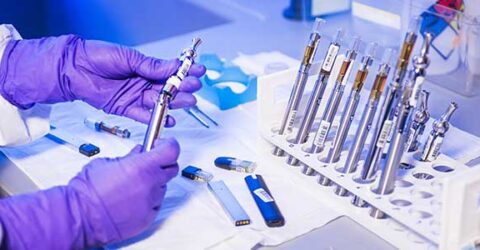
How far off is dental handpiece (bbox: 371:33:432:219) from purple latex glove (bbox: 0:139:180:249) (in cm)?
27

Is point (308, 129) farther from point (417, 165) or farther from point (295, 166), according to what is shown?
point (417, 165)

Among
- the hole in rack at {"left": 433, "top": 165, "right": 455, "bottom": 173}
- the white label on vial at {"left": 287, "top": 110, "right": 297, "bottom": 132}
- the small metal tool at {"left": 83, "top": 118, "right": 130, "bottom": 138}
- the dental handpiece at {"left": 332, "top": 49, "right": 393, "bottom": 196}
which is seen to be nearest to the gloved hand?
the small metal tool at {"left": 83, "top": 118, "right": 130, "bottom": 138}

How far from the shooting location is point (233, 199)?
33.4 inches

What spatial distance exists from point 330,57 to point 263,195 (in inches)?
8.5

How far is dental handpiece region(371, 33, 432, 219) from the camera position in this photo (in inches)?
30.1

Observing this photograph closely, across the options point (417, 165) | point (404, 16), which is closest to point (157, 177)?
point (417, 165)

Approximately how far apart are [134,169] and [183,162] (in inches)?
8.6

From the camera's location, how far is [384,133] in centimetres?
81

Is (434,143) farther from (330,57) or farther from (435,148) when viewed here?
(330,57)

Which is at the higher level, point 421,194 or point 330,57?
point 330,57

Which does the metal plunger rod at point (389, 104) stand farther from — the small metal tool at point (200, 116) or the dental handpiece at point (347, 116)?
the small metal tool at point (200, 116)

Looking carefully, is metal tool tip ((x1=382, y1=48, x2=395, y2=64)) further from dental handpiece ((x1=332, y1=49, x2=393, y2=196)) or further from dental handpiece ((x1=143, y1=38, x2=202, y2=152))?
dental handpiece ((x1=143, y1=38, x2=202, y2=152))

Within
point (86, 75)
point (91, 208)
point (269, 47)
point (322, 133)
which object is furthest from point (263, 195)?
point (269, 47)

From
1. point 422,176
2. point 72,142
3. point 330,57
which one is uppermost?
point 330,57
